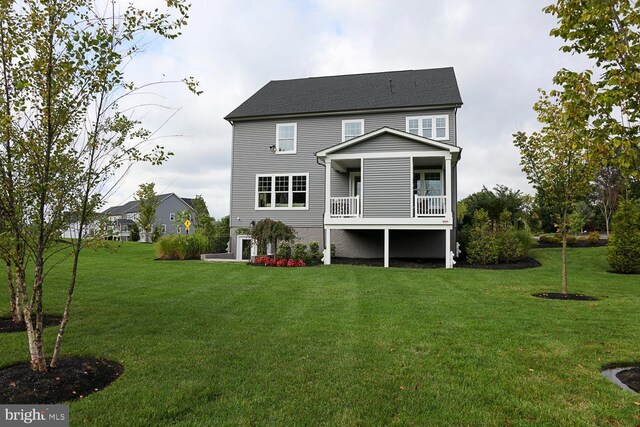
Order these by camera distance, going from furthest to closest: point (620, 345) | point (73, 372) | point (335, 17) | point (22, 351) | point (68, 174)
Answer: point (335, 17), point (620, 345), point (22, 351), point (68, 174), point (73, 372)

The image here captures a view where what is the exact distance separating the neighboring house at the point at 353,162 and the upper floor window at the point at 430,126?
0.04m

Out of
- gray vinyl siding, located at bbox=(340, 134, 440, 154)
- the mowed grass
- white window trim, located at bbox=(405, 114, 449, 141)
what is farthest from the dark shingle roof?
the mowed grass

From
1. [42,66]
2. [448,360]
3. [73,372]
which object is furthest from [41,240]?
[448,360]

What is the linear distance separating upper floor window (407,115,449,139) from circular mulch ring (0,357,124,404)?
50.6ft

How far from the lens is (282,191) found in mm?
18516

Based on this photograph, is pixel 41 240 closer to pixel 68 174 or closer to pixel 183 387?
pixel 68 174

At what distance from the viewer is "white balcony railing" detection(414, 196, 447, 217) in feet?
48.0

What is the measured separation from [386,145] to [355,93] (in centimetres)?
536

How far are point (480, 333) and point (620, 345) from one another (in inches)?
67.6

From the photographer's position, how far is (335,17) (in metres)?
11.7

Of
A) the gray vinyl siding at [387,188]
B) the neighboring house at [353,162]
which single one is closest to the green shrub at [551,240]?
the neighboring house at [353,162]

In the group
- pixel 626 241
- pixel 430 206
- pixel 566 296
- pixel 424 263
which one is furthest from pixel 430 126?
pixel 566 296

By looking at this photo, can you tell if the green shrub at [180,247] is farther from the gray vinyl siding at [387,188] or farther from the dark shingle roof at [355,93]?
the gray vinyl siding at [387,188]

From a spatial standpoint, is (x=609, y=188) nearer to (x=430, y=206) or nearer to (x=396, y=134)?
(x=430, y=206)
